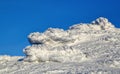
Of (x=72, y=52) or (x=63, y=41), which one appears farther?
(x=63, y=41)

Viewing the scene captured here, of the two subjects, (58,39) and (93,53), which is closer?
(93,53)

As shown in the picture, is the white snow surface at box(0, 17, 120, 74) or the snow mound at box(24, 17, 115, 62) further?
the snow mound at box(24, 17, 115, 62)

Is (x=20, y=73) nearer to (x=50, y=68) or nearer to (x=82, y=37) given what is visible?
(x=50, y=68)

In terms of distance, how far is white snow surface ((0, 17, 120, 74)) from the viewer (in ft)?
205

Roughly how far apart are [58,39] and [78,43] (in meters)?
3.18

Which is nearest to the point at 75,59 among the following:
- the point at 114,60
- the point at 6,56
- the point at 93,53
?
the point at 93,53

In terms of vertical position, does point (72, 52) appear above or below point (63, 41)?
below

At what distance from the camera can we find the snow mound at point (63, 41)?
69562mm

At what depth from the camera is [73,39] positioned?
256 ft

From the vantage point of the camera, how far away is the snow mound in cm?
6956

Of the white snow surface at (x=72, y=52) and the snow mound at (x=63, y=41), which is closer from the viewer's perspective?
the white snow surface at (x=72, y=52)

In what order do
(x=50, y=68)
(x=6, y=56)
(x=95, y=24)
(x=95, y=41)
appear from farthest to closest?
(x=95, y=24) → (x=6, y=56) → (x=95, y=41) → (x=50, y=68)

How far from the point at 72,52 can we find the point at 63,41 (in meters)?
8.28

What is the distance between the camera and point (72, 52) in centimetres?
7031
